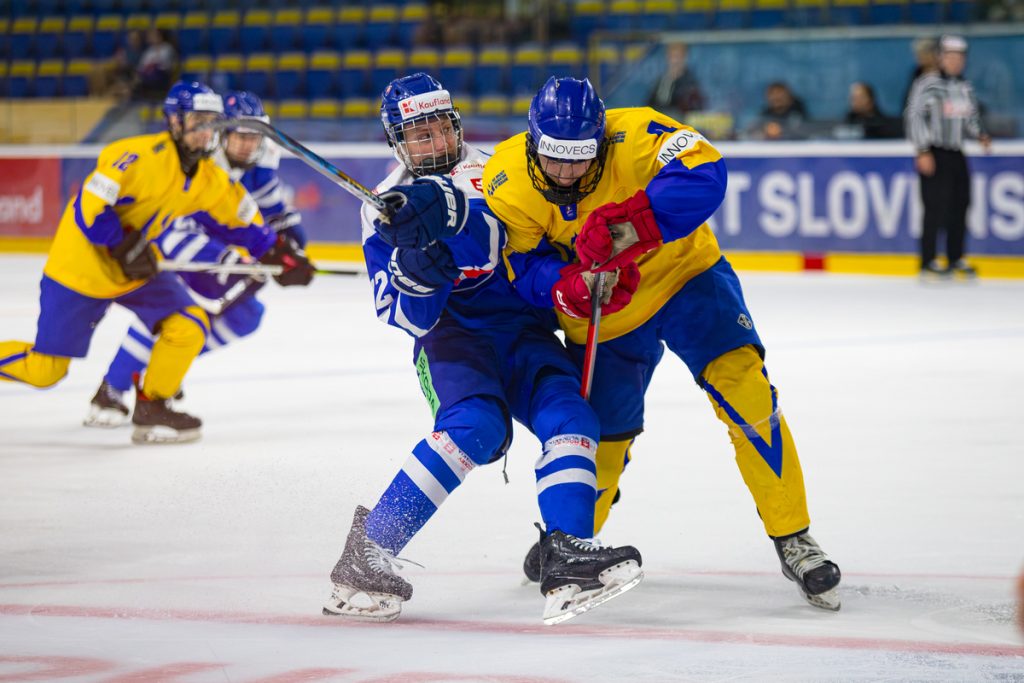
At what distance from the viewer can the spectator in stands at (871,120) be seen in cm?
1082

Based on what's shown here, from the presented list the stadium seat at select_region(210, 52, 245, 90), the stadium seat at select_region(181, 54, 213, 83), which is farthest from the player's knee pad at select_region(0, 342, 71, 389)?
the stadium seat at select_region(210, 52, 245, 90)

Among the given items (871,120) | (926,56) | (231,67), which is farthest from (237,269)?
(231,67)

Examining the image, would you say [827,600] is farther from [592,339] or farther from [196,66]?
[196,66]

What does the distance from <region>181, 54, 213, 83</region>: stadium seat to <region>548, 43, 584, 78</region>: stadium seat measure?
3.80 metres

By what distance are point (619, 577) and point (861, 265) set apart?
8485 millimetres

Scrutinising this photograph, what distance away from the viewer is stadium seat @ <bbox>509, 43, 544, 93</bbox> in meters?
13.2

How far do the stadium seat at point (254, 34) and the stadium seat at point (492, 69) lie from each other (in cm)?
339

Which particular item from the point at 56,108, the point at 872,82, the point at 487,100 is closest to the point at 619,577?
the point at 872,82

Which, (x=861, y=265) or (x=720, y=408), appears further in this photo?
(x=861, y=265)

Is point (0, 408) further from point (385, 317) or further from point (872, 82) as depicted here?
point (872, 82)

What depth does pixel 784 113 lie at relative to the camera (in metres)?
11.1

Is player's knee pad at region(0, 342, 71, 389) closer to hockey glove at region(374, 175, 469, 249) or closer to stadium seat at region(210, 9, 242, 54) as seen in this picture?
hockey glove at region(374, 175, 469, 249)

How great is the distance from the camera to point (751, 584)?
3484mm

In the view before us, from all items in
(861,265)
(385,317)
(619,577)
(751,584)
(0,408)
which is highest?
(385,317)
